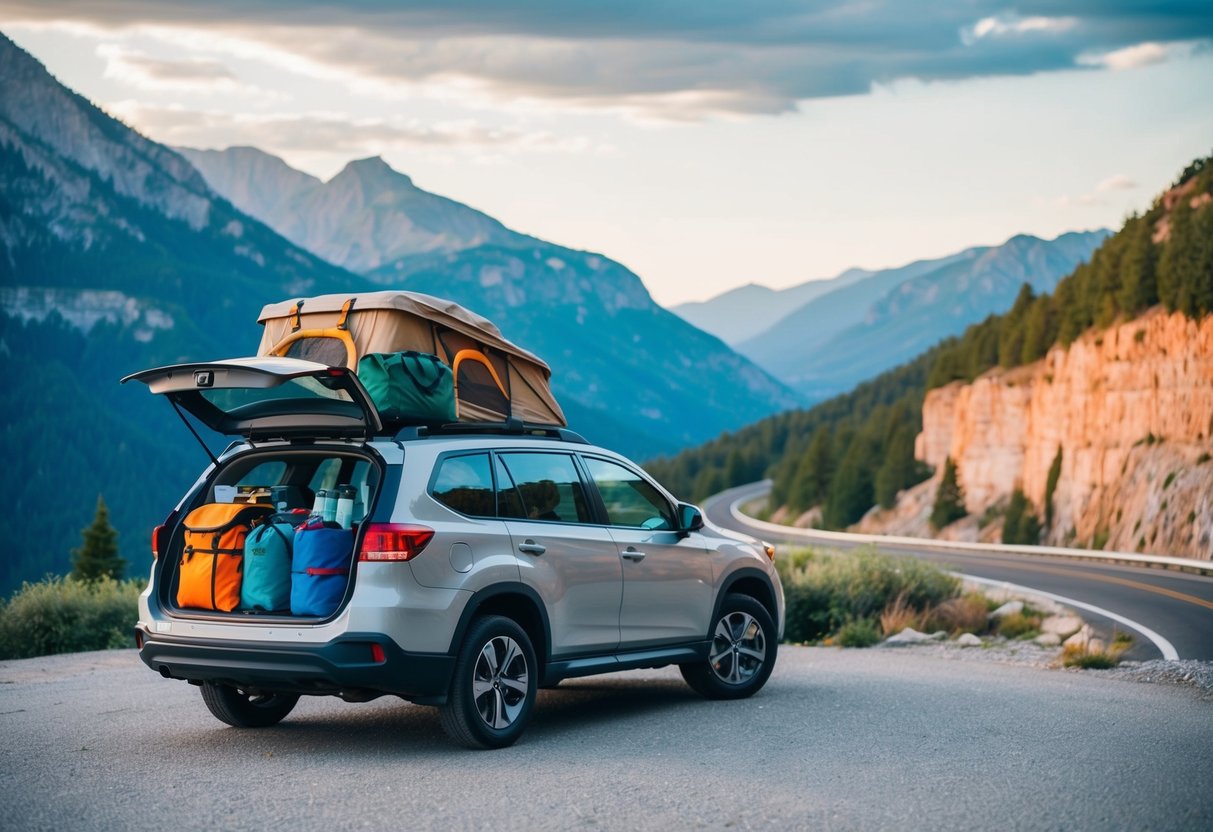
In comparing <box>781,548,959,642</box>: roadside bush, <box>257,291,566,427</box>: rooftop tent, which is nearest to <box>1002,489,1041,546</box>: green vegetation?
<box>781,548,959,642</box>: roadside bush

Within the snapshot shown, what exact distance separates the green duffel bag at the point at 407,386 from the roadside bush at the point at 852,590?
36.8 ft

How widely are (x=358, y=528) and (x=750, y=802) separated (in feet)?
8.61

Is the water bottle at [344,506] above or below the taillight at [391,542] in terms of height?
above

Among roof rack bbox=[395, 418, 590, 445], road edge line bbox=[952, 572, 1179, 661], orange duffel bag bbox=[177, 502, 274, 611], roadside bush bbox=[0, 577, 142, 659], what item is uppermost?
roof rack bbox=[395, 418, 590, 445]

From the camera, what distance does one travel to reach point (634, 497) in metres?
9.90

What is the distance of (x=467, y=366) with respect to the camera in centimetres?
905

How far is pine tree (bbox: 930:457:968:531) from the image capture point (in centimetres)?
7719

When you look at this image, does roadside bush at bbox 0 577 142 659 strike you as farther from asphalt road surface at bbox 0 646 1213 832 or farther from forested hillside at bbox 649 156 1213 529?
forested hillside at bbox 649 156 1213 529

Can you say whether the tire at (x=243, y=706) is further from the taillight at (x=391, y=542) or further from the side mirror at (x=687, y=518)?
the side mirror at (x=687, y=518)

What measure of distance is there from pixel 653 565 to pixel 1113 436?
177 feet

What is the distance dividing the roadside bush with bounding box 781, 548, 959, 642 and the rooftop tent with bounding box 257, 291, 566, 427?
1018 cm

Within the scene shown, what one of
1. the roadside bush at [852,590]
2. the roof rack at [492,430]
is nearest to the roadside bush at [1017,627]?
the roadside bush at [852,590]

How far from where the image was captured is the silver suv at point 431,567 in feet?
24.7

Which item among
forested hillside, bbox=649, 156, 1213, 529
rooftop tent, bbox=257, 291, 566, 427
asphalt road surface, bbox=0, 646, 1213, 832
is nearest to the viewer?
asphalt road surface, bbox=0, 646, 1213, 832
